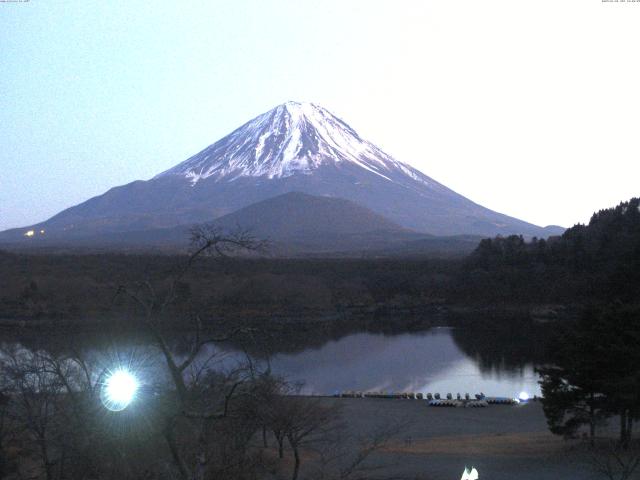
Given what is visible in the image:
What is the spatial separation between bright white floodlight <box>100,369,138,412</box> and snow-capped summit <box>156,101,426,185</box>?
92.8 m

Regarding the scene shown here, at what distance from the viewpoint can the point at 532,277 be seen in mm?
34625

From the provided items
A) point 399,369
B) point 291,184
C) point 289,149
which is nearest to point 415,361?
point 399,369

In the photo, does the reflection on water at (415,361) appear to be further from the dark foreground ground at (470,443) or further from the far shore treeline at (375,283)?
the far shore treeline at (375,283)

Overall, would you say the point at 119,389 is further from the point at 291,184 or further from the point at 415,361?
the point at 291,184

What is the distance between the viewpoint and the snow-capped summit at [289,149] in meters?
98.0

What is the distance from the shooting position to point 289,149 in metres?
98.9

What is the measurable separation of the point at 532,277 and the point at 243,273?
45.1 ft

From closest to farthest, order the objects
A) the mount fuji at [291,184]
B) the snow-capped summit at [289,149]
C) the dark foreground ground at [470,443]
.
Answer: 1. the dark foreground ground at [470,443]
2. the mount fuji at [291,184]
3. the snow-capped summit at [289,149]

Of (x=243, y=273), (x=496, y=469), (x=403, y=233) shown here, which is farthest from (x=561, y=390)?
(x=403, y=233)

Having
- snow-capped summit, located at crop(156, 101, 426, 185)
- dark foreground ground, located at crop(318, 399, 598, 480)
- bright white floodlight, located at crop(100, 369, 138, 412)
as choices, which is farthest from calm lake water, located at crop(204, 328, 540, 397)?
snow-capped summit, located at crop(156, 101, 426, 185)

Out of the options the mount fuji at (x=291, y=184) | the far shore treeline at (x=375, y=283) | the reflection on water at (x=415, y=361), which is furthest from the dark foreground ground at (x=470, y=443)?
the mount fuji at (x=291, y=184)

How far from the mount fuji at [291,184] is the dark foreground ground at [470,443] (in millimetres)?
74073

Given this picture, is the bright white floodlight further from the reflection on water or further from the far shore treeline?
the far shore treeline

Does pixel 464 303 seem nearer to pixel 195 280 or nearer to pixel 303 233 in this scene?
pixel 195 280
